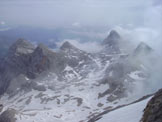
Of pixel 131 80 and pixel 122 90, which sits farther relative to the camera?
pixel 131 80

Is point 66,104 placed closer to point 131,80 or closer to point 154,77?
point 131,80

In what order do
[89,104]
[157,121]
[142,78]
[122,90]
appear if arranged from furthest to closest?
1. [142,78]
2. [122,90]
3. [89,104]
4. [157,121]

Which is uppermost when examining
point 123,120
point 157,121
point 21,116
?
point 157,121

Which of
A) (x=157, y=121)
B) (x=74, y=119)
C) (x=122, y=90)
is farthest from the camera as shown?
(x=122, y=90)

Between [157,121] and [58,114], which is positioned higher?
[157,121]

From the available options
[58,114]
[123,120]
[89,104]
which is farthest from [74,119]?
[123,120]

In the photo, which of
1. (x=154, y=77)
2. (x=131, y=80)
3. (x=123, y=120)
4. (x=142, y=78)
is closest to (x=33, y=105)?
(x=131, y=80)

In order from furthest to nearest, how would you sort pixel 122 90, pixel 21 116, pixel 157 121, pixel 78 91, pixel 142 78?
pixel 142 78 < pixel 78 91 < pixel 122 90 < pixel 21 116 < pixel 157 121

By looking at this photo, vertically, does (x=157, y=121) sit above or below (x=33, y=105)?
above

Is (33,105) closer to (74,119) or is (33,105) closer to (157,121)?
(74,119)
